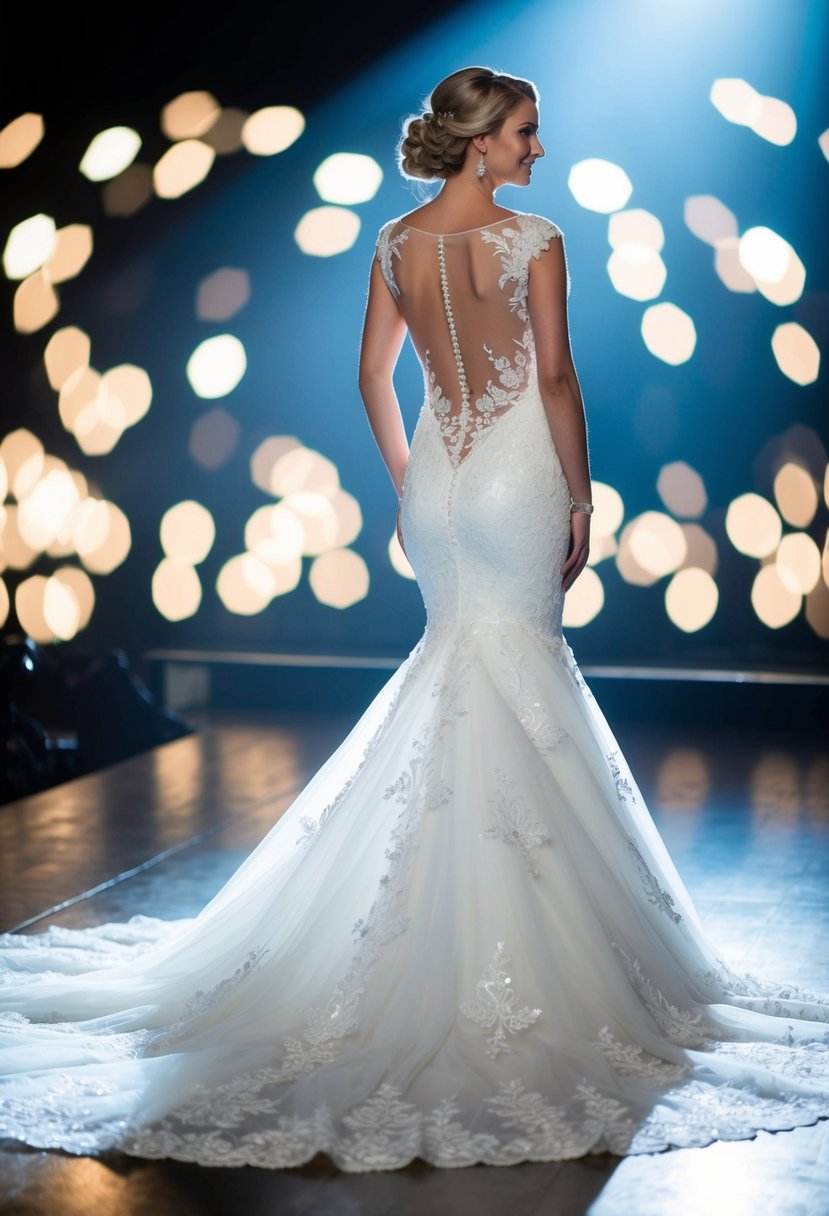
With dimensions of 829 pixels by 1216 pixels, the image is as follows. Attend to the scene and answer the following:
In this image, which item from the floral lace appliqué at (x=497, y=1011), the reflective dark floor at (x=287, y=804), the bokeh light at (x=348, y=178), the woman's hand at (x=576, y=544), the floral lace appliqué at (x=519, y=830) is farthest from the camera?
the bokeh light at (x=348, y=178)

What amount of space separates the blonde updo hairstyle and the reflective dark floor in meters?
1.54

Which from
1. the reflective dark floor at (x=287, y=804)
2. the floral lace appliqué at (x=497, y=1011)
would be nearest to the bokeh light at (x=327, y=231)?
the reflective dark floor at (x=287, y=804)

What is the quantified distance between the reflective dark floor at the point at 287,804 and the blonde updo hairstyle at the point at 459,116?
1540mm

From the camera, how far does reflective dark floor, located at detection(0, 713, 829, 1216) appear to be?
78.2 inches

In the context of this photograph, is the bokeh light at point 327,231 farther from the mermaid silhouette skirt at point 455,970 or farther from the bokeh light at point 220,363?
the mermaid silhouette skirt at point 455,970

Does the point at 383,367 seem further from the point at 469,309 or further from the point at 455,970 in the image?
the point at 455,970

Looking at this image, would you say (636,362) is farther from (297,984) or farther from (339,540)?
(297,984)

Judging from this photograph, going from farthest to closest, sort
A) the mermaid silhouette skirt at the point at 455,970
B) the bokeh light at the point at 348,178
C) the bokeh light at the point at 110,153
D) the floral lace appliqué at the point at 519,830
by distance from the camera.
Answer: the bokeh light at the point at 110,153 → the bokeh light at the point at 348,178 → the floral lace appliqué at the point at 519,830 → the mermaid silhouette skirt at the point at 455,970

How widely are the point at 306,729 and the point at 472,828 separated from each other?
340cm

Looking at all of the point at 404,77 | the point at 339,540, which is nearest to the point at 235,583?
the point at 339,540

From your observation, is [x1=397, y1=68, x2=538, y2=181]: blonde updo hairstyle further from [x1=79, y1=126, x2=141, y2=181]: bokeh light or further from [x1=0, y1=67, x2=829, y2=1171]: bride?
[x1=79, y1=126, x2=141, y2=181]: bokeh light

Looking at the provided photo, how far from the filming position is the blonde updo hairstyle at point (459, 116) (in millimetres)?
2549

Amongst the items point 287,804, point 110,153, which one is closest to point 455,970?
point 287,804

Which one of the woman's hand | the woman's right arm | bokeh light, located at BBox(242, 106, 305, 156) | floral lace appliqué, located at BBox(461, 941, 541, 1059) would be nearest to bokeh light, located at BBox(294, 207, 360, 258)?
bokeh light, located at BBox(242, 106, 305, 156)
